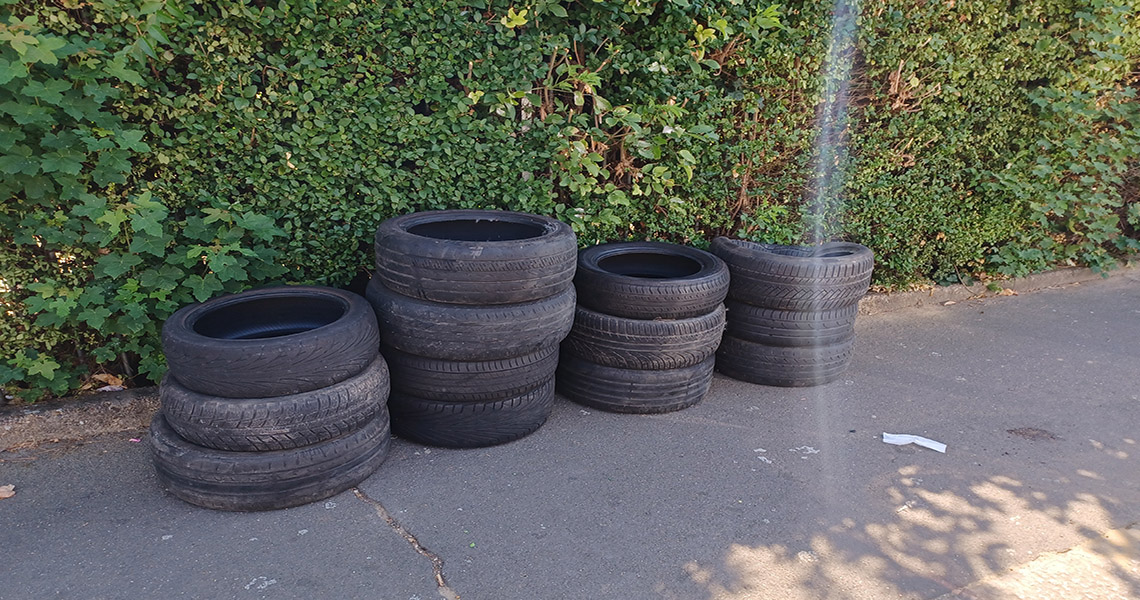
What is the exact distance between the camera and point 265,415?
3217mm

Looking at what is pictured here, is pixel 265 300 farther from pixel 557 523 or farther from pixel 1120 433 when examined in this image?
pixel 1120 433

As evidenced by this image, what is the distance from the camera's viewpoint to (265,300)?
3.94m

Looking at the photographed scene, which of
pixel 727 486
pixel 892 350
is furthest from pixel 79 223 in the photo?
pixel 892 350

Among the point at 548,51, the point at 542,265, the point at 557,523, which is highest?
the point at 548,51

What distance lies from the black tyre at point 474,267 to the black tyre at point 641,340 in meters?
0.49

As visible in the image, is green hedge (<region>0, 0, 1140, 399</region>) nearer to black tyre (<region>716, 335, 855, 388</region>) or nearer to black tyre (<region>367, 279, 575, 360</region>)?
black tyre (<region>367, 279, 575, 360</region>)

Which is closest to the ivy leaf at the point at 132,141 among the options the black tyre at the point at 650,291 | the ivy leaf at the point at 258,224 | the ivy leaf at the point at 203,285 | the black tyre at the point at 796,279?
the ivy leaf at the point at 258,224

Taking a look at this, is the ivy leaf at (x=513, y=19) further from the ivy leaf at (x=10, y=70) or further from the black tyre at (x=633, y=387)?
the ivy leaf at (x=10, y=70)

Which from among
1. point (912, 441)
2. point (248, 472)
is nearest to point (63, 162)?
point (248, 472)

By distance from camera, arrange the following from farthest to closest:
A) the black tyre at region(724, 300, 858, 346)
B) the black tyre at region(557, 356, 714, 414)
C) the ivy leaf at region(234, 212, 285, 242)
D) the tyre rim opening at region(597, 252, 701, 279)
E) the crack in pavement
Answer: the tyre rim opening at region(597, 252, 701, 279) < the black tyre at region(724, 300, 858, 346) < the black tyre at region(557, 356, 714, 414) < the ivy leaf at region(234, 212, 285, 242) < the crack in pavement

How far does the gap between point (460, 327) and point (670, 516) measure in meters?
1.37

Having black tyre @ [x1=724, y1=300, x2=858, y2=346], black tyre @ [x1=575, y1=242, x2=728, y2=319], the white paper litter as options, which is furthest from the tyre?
the white paper litter

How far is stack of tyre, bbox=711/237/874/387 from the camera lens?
15.8 ft

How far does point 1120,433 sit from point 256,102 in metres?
5.38
